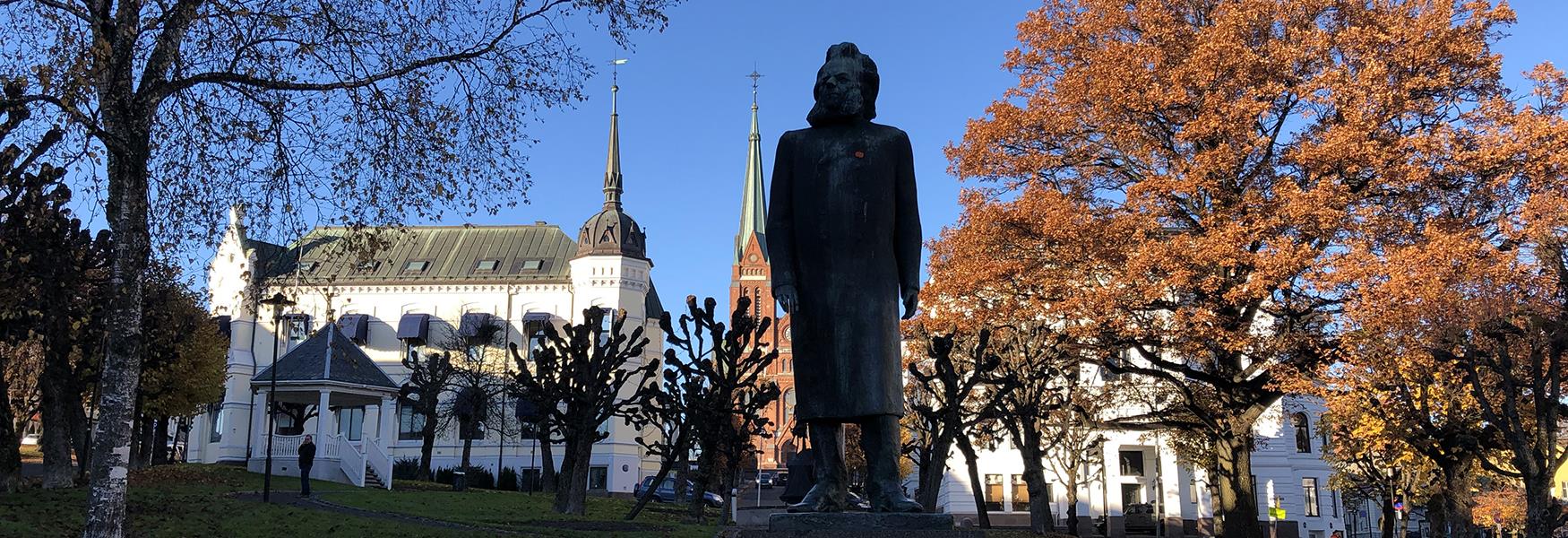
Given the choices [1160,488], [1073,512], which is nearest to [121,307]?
[1073,512]

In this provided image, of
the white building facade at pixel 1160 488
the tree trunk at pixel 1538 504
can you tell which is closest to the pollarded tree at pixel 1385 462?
the white building facade at pixel 1160 488

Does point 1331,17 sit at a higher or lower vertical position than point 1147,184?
higher

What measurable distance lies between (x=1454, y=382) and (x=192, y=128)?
92.5 ft

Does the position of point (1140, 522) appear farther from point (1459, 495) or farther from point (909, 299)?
point (909, 299)

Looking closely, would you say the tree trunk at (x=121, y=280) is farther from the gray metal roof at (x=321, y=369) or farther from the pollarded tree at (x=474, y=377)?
the pollarded tree at (x=474, y=377)

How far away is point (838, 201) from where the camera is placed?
712 centimetres

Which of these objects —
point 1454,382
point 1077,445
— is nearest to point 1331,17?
point 1454,382

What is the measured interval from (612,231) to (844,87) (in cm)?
6512

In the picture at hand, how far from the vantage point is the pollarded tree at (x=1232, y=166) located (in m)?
20.4

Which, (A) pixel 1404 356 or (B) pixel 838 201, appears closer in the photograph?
(B) pixel 838 201

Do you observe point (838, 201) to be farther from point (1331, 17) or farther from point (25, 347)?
point (25, 347)

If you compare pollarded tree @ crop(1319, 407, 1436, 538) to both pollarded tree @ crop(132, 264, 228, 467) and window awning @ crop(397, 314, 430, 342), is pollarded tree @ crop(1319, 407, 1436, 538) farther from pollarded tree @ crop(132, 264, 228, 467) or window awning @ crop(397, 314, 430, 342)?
window awning @ crop(397, 314, 430, 342)

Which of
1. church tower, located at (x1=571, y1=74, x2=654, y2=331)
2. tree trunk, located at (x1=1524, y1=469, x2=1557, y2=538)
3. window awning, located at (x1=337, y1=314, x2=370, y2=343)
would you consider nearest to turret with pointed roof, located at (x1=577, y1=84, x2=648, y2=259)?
church tower, located at (x1=571, y1=74, x2=654, y2=331)

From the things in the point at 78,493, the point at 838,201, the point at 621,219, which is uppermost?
the point at 621,219
